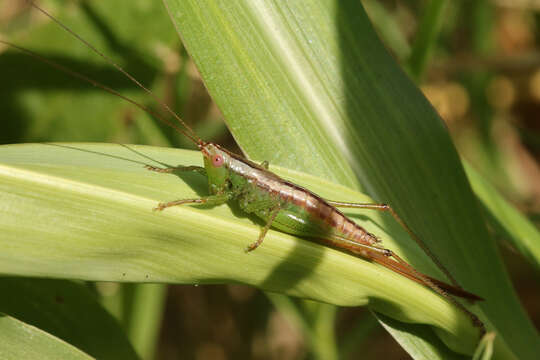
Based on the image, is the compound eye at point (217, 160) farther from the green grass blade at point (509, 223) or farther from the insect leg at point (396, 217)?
the green grass blade at point (509, 223)

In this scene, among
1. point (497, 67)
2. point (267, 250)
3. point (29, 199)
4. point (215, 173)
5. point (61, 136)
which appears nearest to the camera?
point (29, 199)

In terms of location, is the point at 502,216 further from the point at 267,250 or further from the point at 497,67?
the point at 497,67

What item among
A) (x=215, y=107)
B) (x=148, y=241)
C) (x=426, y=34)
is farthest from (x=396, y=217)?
(x=215, y=107)

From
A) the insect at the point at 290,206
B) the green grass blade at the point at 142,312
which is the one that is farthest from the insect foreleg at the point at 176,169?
the green grass blade at the point at 142,312

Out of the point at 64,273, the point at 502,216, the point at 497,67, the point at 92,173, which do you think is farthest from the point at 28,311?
the point at 497,67

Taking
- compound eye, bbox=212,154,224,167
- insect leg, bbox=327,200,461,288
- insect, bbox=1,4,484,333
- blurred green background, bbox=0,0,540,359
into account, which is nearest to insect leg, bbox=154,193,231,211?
insect, bbox=1,4,484,333
